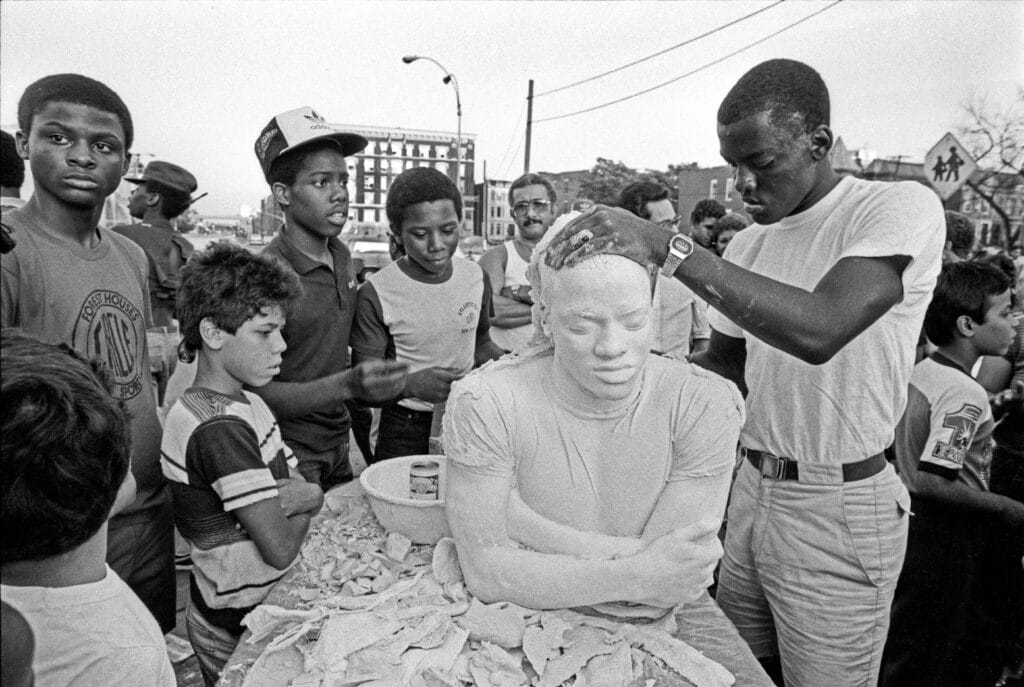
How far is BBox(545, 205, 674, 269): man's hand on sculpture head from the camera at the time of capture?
1.58 m

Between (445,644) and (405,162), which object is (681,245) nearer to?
(445,644)

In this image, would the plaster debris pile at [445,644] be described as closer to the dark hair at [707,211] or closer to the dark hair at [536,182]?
the dark hair at [536,182]

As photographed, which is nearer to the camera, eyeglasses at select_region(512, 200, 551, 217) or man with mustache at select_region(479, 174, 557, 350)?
man with mustache at select_region(479, 174, 557, 350)

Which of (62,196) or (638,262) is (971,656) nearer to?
(638,262)

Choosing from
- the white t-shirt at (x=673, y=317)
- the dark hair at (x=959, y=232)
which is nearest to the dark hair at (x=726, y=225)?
the dark hair at (x=959, y=232)

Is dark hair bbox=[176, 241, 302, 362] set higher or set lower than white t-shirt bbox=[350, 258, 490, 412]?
higher

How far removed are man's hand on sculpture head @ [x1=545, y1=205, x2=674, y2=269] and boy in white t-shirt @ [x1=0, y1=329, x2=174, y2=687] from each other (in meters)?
1.02

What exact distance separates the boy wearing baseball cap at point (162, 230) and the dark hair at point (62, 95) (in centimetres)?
264

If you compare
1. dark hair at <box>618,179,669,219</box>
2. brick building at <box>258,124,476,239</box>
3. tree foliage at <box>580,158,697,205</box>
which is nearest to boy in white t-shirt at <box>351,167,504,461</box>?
dark hair at <box>618,179,669,219</box>

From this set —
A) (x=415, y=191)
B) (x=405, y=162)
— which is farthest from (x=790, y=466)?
(x=405, y=162)

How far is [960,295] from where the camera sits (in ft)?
8.74

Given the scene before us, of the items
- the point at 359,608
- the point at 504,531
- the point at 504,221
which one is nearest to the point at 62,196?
the point at 359,608

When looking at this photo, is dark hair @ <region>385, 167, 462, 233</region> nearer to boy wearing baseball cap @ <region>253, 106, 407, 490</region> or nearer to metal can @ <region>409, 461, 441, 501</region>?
boy wearing baseball cap @ <region>253, 106, 407, 490</region>

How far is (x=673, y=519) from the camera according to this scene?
63.0 inches
